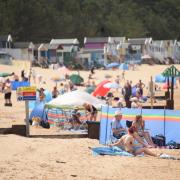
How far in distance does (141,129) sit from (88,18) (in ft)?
261

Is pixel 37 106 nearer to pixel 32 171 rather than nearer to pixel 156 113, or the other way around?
pixel 156 113

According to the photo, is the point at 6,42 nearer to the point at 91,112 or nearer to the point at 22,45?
the point at 22,45

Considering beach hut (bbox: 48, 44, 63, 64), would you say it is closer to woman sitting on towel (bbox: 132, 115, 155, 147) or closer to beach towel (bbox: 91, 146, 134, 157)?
woman sitting on towel (bbox: 132, 115, 155, 147)

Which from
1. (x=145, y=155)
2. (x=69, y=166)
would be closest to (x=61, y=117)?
(x=145, y=155)

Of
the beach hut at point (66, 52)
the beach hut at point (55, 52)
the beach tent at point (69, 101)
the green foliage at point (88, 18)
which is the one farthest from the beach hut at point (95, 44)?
the beach tent at point (69, 101)

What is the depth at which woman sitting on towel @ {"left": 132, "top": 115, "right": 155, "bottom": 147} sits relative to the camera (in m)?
11.0

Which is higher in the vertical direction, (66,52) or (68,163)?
(66,52)

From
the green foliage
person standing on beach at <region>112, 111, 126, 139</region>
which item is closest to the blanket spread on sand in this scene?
person standing on beach at <region>112, 111, 126, 139</region>

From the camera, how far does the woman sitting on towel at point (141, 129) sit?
11.0 m

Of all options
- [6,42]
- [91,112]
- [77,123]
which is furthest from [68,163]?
[6,42]

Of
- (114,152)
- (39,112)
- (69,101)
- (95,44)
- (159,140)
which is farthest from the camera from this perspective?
(95,44)

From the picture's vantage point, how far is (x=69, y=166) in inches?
344

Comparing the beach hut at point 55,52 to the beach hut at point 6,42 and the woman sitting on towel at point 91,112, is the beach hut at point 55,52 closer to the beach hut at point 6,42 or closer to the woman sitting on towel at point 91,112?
the beach hut at point 6,42

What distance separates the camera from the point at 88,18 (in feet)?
294
